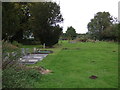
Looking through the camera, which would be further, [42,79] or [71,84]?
[42,79]

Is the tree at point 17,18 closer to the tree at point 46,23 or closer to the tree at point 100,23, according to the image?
the tree at point 46,23

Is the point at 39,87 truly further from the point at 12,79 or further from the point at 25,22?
the point at 25,22

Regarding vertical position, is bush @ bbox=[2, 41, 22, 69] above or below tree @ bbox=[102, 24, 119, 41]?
below

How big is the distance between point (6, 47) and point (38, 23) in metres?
20.0

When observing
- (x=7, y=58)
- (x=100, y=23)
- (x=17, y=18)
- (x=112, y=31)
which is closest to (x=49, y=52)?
(x=17, y=18)

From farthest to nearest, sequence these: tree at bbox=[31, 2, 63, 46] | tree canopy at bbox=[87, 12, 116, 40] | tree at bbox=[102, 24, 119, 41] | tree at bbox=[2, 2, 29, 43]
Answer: tree canopy at bbox=[87, 12, 116, 40] < tree at bbox=[102, 24, 119, 41] < tree at bbox=[31, 2, 63, 46] < tree at bbox=[2, 2, 29, 43]

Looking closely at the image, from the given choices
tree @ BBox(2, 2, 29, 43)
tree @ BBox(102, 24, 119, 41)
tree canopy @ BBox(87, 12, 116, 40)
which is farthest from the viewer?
tree canopy @ BBox(87, 12, 116, 40)

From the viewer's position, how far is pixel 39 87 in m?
6.00

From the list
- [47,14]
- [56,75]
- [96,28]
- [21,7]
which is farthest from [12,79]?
[96,28]

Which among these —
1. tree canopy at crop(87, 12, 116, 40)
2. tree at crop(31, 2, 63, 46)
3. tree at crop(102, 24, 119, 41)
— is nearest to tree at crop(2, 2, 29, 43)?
tree at crop(31, 2, 63, 46)

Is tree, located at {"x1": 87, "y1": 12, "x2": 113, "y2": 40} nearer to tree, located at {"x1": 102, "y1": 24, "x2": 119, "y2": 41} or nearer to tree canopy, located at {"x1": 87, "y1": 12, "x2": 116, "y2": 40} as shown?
tree canopy, located at {"x1": 87, "y1": 12, "x2": 116, "y2": 40}

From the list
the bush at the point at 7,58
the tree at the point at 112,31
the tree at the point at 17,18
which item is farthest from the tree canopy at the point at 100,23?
the bush at the point at 7,58

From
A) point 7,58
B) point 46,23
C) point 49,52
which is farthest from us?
point 46,23

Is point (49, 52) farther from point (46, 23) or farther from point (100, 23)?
point (100, 23)
